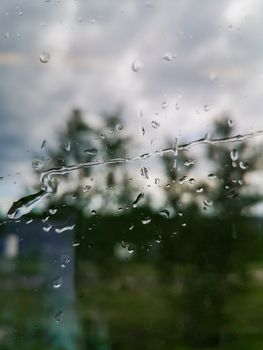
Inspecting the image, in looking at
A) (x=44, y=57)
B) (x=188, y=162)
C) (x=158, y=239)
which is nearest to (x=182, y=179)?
(x=188, y=162)

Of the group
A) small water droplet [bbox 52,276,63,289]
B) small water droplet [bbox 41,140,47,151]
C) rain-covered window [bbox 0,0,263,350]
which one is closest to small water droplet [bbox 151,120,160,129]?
rain-covered window [bbox 0,0,263,350]

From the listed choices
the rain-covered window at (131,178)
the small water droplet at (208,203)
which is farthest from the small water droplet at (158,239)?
the small water droplet at (208,203)

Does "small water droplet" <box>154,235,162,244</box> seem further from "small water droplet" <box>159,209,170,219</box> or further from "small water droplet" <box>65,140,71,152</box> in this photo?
"small water droplet" <box>65,140,71,152</box>

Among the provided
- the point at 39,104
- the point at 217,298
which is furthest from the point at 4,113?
the point at 217,298

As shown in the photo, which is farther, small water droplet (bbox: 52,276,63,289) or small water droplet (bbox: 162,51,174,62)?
small water droplet (bbox: 162,51,174,62)

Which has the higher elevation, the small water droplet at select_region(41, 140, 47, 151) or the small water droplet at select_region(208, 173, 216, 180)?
the small water droplet at select_region(41, 140, 47, 151)

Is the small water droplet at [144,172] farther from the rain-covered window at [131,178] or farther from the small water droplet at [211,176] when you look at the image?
the small water droplet at [211,176]

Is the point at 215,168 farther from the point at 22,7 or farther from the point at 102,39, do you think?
the point at 22,7
